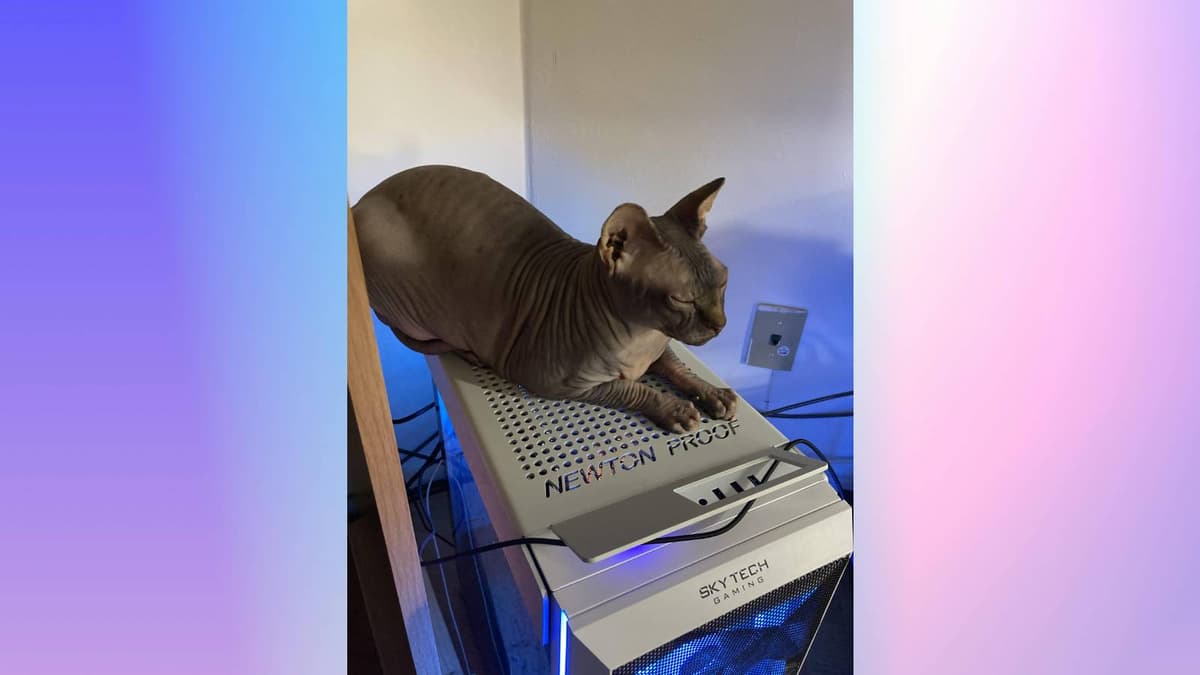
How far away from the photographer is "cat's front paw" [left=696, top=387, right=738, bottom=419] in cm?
69

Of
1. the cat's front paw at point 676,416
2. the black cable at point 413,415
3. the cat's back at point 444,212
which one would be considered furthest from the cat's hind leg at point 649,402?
the black cable at point 413,415

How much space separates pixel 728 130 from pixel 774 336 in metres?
0.36

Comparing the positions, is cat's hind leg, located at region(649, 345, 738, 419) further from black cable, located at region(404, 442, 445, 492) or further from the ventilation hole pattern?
black cable, located at region(404, 442, 445, 492)

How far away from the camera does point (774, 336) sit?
1.05m

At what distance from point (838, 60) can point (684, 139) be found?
0.23 m

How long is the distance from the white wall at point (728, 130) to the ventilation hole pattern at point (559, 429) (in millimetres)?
358

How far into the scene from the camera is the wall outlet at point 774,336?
40.4 inches

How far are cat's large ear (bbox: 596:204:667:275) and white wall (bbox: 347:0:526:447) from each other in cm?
48

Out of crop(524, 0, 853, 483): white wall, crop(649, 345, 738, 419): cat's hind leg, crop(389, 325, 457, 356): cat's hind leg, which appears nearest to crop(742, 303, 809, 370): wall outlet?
crop(524, 0, 853, 483): white wall
